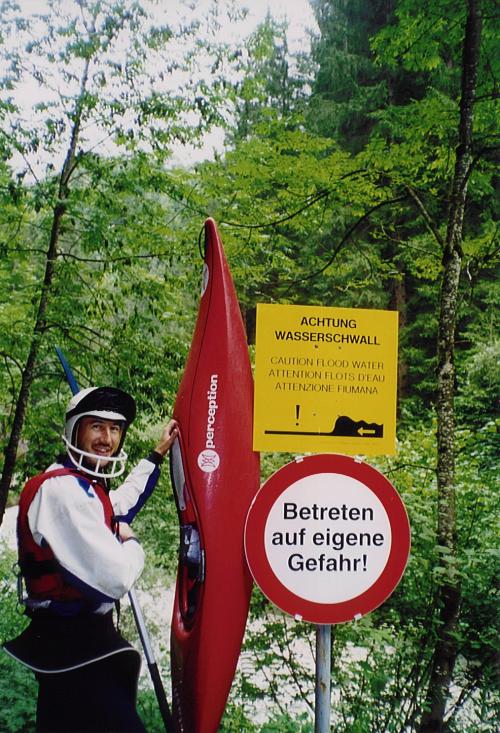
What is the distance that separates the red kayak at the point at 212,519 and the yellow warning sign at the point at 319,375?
344mm

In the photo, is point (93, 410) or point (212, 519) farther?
point (212, 519)

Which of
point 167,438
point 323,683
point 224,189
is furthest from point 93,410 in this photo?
point 224,189

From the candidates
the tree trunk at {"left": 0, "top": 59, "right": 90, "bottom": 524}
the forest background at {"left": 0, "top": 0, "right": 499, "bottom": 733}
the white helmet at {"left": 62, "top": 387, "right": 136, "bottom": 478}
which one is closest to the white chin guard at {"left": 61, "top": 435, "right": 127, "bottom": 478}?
the white helmet at {"left": 62, "top": 387, "right": 136, "bottom": 478}

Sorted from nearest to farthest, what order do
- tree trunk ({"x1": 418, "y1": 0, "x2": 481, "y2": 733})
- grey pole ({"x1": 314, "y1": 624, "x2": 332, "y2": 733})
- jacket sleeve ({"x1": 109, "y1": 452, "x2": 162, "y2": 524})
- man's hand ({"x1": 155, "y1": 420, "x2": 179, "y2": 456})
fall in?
grey pole ({"x1": 314, "y1": 624, "x2": 332, "y2": 733})
jacket sleeve ({"x1": 109, "y1": 452, "x2": 162, "y2": 524})
man's hand ({"x1": 155, "y1": 420, "x2": 179, "y2": 456})
tree trunk ({"x1": 418, "y1": 0, "x2": 481, "y2": 733})

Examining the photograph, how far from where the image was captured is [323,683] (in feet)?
5.49

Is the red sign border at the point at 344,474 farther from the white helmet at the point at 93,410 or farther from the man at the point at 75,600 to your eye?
the white helmet at the point at 93,410

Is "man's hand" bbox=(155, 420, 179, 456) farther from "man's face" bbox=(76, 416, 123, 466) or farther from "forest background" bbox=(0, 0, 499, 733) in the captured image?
"forest background" bbox=(0, 0, 499, 733)

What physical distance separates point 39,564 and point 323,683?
0.90 m

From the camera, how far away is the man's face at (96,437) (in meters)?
2.03

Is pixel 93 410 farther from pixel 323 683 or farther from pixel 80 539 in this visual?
pixel 323 683

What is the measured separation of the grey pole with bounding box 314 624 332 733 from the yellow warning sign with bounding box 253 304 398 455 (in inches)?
22.8

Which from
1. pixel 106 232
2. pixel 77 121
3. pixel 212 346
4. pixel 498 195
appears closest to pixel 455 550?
pixel 212 346

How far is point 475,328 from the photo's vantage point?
4938 millimetres

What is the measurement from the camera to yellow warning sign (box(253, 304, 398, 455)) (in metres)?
1.97
